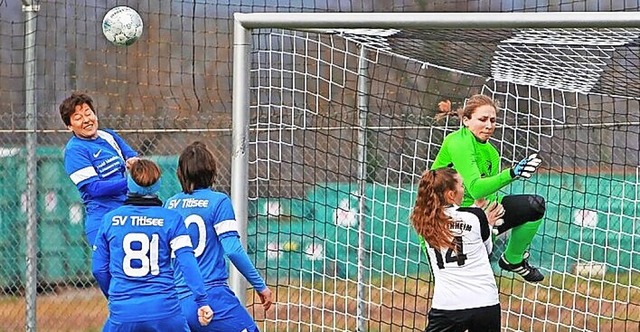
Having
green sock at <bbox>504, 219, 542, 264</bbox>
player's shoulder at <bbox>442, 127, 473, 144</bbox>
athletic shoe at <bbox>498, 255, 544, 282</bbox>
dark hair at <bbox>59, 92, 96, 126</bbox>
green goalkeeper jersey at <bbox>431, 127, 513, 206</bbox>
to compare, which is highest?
dark hair at <bbox>59, 92, 96, 126</bbox>

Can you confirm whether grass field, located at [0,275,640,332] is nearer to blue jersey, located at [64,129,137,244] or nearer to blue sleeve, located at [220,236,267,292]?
blue jersey, located at [64,129,137,244]

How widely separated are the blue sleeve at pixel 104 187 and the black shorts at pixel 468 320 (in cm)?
240

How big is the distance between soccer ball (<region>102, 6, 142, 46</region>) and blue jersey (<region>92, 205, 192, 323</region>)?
2.32 m

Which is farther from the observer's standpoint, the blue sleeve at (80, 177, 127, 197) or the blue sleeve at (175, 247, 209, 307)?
the blue sleeve at (80, 177, 127, 197)

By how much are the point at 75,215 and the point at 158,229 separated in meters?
6.53

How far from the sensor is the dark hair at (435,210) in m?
6.47

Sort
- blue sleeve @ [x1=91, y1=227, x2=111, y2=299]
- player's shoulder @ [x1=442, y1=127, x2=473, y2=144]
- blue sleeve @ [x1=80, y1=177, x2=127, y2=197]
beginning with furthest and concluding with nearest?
blue sleeve @ [x1=80, y1=177, x2=127, y2=197], player's shoulder @ [x1=442, y1=127, x2=473, y2=144], blue sleeve @ [x1=91, y1=227, x2=111, y2=299]

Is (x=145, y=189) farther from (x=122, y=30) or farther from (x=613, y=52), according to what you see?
(x=613, y=52)

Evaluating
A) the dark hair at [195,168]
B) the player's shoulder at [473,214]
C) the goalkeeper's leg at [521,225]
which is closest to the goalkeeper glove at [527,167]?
the player's shoulder at [473,214]

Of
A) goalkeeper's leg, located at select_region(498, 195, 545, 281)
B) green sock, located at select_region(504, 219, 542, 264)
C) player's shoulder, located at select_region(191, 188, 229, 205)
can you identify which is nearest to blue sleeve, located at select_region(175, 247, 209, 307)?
player's shoulder, located at select_region(191, 188, 229, 205)

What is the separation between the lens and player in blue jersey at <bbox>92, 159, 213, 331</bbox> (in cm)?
652

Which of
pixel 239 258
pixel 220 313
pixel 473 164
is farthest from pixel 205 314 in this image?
pixel 473 164

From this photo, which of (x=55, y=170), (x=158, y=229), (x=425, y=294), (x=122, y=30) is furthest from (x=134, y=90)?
(x=158, y=229)

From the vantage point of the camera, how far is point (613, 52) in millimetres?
8617
